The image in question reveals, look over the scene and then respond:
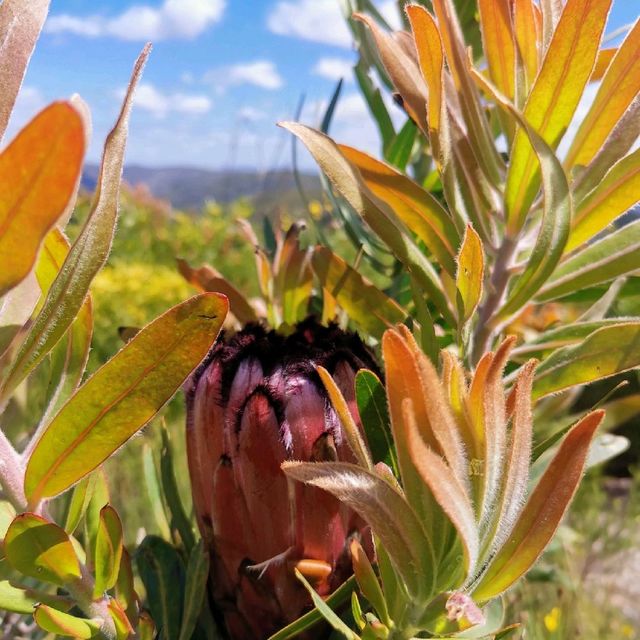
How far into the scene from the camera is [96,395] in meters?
0.43

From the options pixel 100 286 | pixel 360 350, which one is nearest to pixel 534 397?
pixel 360 350

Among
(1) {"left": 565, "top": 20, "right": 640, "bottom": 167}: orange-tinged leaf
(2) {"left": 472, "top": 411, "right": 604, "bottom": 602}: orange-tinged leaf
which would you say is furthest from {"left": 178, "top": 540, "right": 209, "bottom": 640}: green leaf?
(1) {"left": 565, "top": 20, "right": 640, "bottom": 167}: orange-tinged leaf

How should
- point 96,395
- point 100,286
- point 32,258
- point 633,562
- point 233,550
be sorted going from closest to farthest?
point 32,258 → point 96,395 → point 233,550 → point 633,562 → point 100,286

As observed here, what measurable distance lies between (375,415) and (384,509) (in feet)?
0.37

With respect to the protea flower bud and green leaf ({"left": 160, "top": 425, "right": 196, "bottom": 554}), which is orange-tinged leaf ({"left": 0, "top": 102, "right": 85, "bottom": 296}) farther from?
green leaf ({"left": 160, "top": 425, "right": 196, "bottom": 554})

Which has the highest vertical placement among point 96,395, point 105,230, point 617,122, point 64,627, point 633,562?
point 617,122

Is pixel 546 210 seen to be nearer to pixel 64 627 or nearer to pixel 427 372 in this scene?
pixel 427 372

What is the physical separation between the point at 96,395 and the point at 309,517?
18cm

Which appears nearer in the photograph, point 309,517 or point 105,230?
point 105,230

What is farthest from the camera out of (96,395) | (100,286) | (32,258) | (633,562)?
(100,286)

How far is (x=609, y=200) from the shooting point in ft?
1.87

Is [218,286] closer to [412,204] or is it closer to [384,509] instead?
[412,204]

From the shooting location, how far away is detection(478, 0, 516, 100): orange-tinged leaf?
0.60m

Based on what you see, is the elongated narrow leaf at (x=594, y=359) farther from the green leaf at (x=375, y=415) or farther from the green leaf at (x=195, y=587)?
the green leaf at (x=195, y=587)
